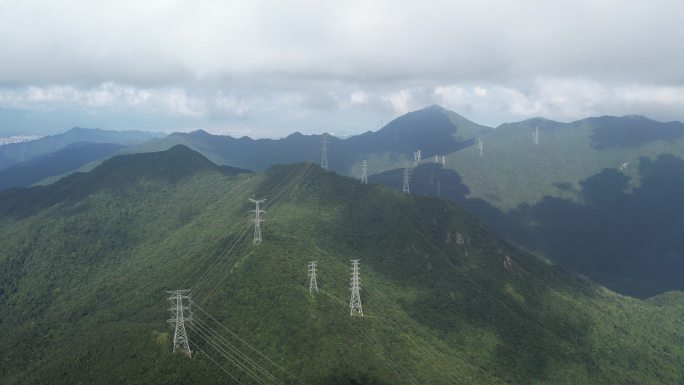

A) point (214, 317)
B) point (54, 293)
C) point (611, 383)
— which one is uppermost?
point (214, 317)

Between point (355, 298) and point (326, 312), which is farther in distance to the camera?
point (355, 298)

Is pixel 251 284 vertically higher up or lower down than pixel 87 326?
higher up

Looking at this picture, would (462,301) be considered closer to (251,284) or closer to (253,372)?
(251,284)

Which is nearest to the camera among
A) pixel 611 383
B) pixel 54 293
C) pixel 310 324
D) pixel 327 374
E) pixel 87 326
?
pixel 327 374

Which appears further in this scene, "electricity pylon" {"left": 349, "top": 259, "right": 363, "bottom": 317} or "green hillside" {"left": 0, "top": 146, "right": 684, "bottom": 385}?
"electricity pylon" {"left": 349, "top": 259, "right": 363, "bottom": 317}

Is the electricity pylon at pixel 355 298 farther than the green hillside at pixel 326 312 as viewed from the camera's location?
Yes

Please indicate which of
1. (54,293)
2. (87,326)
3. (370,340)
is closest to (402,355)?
(370,340)

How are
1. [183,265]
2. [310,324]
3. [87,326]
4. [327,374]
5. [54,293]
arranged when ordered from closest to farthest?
[327,374] < [310,324] < [87,326] < [183,265] < [54,293]

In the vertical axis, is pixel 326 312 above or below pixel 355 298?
above
